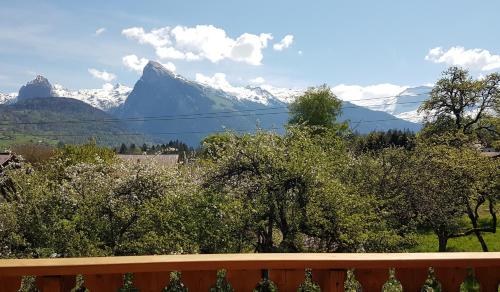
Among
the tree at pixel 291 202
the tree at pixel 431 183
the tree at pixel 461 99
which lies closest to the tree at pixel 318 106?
the tree at pixel 461 99

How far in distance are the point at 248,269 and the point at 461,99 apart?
115ft

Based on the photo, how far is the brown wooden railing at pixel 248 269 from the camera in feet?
7.82

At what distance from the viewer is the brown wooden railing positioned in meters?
2.38

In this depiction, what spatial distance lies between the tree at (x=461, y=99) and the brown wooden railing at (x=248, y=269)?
107ft

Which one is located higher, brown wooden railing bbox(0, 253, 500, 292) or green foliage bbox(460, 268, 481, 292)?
brown wooden railing bbox(0, 253, 500, 292)

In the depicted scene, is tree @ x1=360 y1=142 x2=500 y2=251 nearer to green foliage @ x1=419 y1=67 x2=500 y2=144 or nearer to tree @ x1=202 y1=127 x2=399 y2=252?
tree @ x1=202 y1=127 x2=399 y2=252

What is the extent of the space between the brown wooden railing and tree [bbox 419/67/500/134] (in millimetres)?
32665

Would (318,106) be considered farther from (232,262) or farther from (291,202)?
(232,262)

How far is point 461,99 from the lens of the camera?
3328 cm

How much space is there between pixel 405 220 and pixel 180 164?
750 cm

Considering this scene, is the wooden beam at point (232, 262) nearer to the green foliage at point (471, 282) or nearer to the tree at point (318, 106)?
the green foliage at point (471, 282)

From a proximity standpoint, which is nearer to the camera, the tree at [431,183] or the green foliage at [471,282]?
the green foliage at [471,282]

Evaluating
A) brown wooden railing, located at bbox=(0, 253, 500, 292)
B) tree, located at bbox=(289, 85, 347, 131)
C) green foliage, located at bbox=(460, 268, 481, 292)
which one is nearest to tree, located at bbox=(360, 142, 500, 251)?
green foliage, located at bbox=(460, 268, 481, 292)

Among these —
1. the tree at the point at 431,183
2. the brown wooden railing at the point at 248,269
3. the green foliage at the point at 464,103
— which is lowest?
the tree at the point at 431,183
